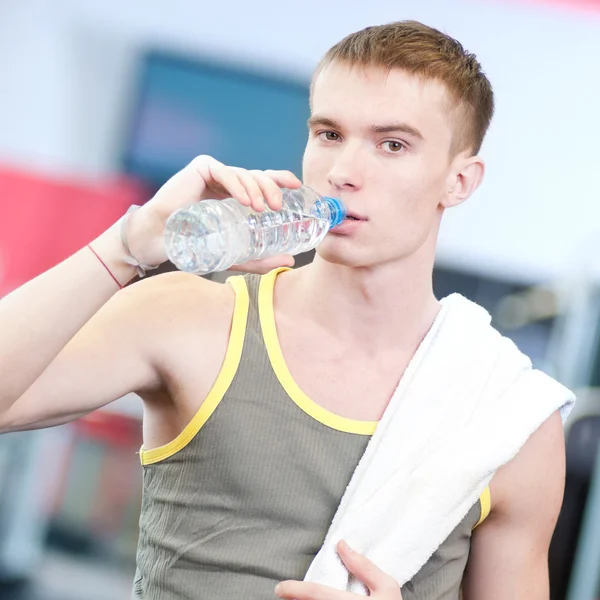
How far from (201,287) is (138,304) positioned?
0.37 ft

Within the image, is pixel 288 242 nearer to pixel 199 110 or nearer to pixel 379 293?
pixel 379 293

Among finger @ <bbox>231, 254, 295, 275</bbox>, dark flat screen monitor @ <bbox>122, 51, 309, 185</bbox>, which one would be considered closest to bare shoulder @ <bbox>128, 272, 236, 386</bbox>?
finger @ <bbox>231, 254, 295, 275</bbox>

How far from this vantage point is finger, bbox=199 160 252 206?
141 centimetres

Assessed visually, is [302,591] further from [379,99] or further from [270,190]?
[379,99]

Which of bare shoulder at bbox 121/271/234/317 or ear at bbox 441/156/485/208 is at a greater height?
ear at bbox 441/156/485/208

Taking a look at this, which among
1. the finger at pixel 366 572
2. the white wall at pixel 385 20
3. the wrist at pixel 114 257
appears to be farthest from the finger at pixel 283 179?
the white wall at pixel 385 20

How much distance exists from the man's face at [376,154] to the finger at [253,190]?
19 cm

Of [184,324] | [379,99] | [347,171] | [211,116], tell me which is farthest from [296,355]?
[211,116]

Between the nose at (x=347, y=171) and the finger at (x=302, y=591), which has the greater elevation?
the nose at (x=347, y=171)

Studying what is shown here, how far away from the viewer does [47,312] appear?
1358mm

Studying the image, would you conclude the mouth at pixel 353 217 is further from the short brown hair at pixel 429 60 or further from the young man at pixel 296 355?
the short brown hair at pixel 429 60

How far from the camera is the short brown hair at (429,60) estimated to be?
5.45ft

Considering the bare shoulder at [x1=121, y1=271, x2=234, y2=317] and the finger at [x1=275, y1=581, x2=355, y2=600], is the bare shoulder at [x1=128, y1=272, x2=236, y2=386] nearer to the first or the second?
the bare shoulder at [x1=121, y1=271, x2=234, y2=317]

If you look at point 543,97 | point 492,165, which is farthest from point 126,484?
point 543,97
